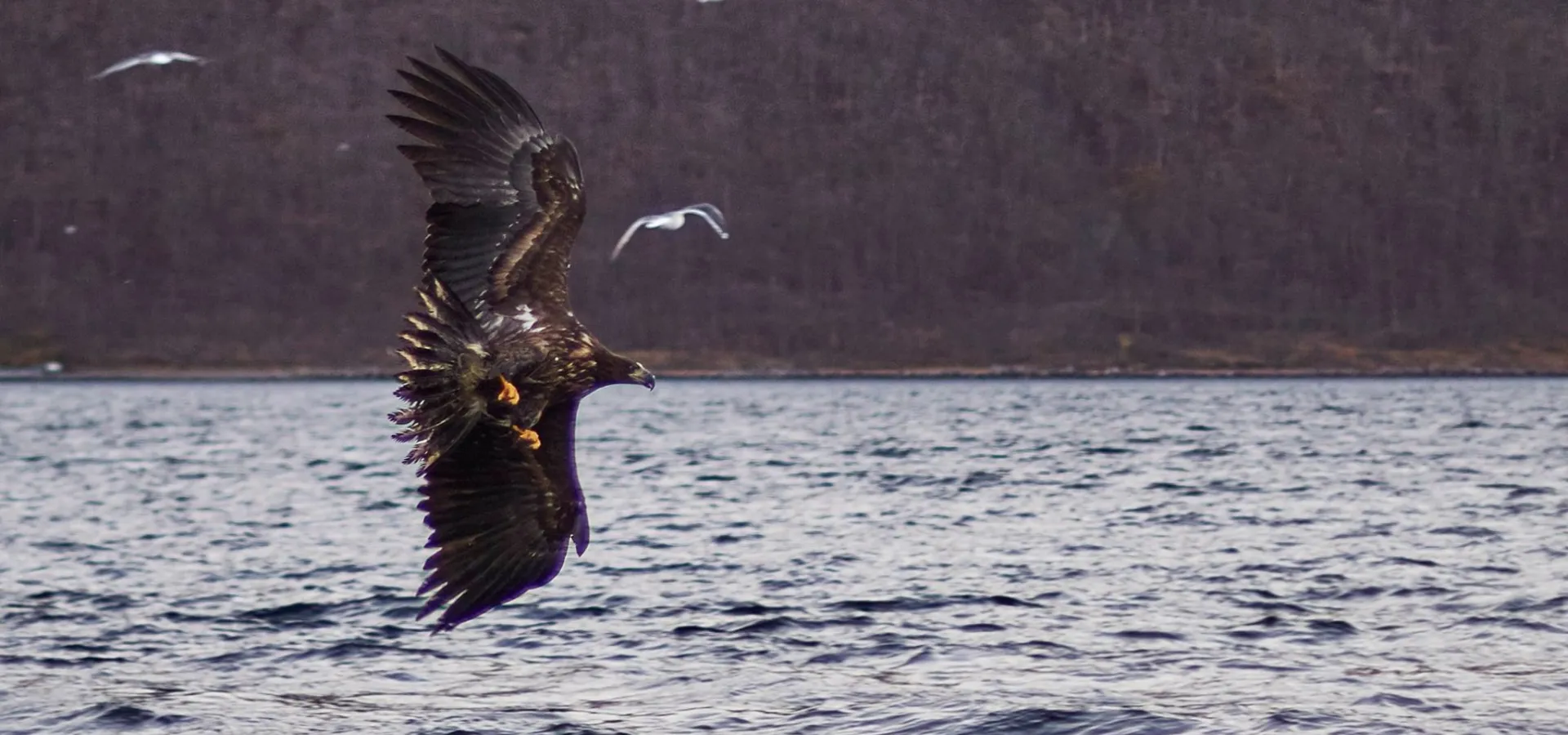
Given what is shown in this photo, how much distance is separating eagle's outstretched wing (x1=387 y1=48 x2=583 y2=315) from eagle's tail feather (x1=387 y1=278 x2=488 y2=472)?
739mm

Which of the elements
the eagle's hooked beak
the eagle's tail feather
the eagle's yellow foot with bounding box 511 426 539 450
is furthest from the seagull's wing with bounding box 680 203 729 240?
the eagle's tail feather

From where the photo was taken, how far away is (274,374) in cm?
10875

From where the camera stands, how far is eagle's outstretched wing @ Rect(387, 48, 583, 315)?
11352 mm

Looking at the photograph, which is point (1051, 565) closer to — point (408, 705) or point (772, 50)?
point (408, 705)

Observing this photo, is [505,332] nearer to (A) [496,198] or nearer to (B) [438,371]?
(A) [496,198]

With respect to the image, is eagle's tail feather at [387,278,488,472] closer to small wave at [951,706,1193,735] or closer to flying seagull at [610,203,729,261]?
small wave at [951,706,1193,735]

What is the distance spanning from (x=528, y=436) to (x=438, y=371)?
846 millimetres

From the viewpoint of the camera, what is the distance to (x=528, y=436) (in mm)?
11266

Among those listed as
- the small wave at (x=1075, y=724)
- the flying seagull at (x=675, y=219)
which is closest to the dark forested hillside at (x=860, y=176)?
the flying seagull at (x=675, y=219)

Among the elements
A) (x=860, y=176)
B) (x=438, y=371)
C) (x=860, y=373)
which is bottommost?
(x=860, y=373)

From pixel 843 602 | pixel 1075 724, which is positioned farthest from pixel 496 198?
pixel 843 602

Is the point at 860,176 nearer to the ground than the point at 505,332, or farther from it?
farther from it

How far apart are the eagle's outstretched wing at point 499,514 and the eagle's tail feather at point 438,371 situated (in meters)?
0.41

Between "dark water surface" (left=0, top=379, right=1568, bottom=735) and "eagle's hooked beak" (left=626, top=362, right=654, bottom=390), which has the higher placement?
"eagle's hooked beak" (left=626, top=362, right=654, bottom=390)
